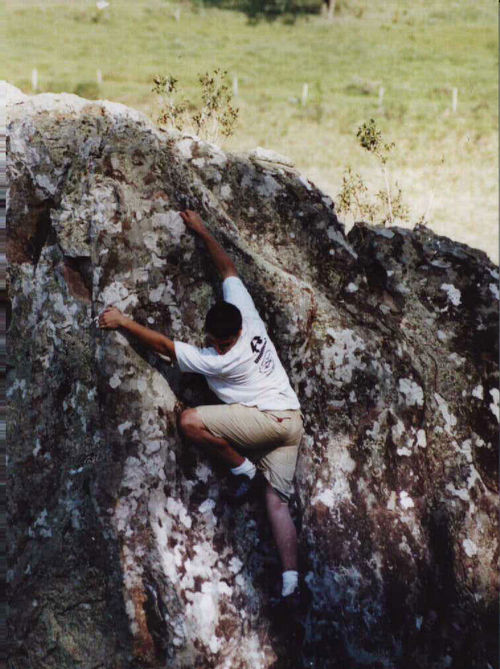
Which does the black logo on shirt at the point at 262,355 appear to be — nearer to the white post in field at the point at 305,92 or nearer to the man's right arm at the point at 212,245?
the man's right arm at the point at 212,245

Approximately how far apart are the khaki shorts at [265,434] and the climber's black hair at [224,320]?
0.72 m

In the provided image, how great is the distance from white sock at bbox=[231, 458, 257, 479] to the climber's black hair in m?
1.21

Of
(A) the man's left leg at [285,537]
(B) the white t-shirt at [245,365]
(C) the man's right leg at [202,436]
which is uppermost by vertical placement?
(B) the white t-shirt at [245,365]

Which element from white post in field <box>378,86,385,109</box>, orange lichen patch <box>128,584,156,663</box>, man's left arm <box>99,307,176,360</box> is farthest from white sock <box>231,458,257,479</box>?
white post in field <box>378,86,385,109</box>

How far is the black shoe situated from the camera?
612cm

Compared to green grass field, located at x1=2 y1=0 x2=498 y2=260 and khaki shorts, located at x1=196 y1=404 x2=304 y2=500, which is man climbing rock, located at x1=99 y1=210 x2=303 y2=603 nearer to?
khaki shorts, located at x1=196 y1=404 x2=304 y2=500

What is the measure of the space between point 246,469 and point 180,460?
1.99ft

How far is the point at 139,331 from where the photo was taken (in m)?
5.71

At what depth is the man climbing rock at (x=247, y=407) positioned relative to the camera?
18.6 ft

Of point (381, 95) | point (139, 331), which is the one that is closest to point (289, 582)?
point (139, 331)

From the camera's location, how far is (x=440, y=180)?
11.3m

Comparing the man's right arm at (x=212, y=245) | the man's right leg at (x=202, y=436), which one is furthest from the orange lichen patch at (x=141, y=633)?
the man's right arm at (x=212, y=245)

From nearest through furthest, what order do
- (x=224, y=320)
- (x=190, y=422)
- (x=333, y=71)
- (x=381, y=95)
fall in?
(x=224, y=320)
(x=190, y=422)
(x=381, y=95)
(x=333, y=71)

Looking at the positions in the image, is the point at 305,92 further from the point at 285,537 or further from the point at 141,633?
the point at 141,633
